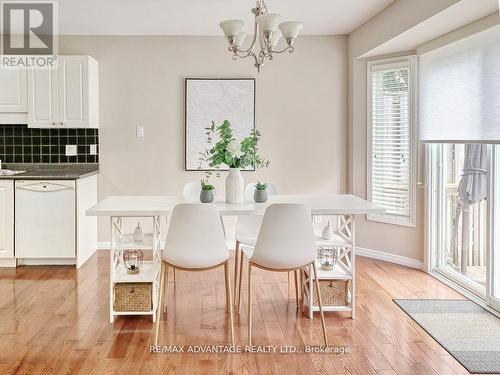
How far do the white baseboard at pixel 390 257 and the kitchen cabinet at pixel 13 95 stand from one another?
12.9 ft

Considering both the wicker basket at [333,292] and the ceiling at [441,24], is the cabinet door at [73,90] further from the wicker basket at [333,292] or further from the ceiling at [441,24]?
the wicker basket at [333,292]

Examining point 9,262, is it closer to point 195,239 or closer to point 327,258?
point 195,239

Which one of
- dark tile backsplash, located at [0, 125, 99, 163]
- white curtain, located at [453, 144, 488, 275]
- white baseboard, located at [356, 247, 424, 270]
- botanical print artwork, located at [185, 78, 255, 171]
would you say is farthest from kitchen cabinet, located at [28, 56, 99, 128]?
white curtain, located at [453, 144, 488, 275]

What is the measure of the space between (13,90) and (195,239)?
335 centimetres

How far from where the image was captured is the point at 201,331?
338cm

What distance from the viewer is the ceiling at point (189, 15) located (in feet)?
14.9

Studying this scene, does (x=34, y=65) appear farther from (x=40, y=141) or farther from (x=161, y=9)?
(x=161, y=9)

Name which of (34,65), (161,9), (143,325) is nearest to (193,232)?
(143,325)

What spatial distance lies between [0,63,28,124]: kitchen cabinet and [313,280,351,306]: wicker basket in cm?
366

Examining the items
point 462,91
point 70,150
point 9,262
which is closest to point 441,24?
point 462,91

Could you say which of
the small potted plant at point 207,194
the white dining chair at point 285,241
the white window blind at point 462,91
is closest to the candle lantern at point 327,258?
the white dining chair at point 285,241

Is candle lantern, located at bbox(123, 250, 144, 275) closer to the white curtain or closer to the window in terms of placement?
the white curtain

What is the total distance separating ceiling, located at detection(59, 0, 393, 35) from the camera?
4.55 m

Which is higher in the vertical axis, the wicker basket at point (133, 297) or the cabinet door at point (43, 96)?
the cabinet door at point (43, 96)
